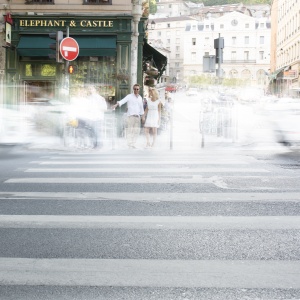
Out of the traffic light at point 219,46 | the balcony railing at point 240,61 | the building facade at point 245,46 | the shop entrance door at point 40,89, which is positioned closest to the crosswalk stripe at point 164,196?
the traffic light at point 219,46

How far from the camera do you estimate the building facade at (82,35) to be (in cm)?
2298

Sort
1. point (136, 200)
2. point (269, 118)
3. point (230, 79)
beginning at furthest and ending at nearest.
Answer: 1. point (230, 79)
2. point (269, 118)
3. point (136, 200)

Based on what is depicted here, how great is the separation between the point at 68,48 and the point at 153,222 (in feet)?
38.4

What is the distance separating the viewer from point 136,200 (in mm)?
7762

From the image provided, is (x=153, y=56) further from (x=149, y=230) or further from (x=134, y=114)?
(x=149, y=230)

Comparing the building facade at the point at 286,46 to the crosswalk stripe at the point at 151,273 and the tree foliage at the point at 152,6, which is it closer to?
the crosswalk stripe at the point at 151,273

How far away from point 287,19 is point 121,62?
4700 cm

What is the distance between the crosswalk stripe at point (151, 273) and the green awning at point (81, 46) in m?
18.6

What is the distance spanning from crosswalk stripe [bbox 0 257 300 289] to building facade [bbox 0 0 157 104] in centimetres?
1855

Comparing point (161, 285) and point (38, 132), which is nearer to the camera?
point (161, 285)

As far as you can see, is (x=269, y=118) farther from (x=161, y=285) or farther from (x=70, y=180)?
(x=161, y=285)

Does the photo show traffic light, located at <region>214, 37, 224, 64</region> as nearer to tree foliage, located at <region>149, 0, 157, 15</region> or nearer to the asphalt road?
the asphalt road

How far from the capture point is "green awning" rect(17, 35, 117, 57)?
22844mm

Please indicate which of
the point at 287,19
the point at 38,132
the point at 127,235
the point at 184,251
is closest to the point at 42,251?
the point at 127,235
